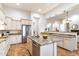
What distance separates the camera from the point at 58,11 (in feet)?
8.12

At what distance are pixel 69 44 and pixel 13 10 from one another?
242 centimetres

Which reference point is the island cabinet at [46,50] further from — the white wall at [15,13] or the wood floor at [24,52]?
the white wall at [15,13]

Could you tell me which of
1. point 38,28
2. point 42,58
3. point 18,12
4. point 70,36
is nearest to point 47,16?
point 38,28

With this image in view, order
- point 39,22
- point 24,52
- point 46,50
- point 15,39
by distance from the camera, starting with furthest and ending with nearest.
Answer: point 15,39
point 24,52
point 39,22
point 46,50

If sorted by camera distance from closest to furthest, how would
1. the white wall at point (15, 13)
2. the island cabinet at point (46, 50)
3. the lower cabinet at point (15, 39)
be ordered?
the island cabinet at point (46, 50) → the white wall at point (15, 13) → the lower cabinet at point (15, 39)

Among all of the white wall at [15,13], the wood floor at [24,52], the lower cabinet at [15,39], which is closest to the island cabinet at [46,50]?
the wood floor at [24,52]

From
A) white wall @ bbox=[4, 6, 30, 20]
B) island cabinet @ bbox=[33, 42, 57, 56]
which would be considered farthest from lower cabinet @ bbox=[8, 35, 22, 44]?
island cabinet @ bbox=[33, 42, 57, 56]

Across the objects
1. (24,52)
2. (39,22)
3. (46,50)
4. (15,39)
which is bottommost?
(24,52)

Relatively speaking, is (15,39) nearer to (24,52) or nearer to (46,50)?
(24,52)

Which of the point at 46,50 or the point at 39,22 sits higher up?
the point at 39,22

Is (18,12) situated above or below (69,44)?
above

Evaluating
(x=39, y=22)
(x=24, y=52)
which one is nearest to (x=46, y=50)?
(x=39, y=22)

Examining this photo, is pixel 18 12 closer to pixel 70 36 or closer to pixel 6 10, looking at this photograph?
pixel 6 10

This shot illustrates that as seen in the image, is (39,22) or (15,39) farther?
(15,39)
